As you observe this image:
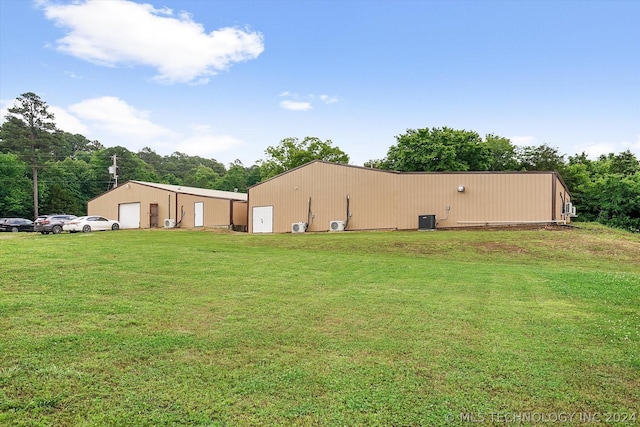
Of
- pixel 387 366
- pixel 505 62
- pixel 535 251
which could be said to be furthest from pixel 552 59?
pixel 387 366

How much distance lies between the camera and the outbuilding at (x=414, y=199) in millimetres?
19547

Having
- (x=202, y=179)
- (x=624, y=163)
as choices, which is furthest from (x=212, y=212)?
(x=624, y=163)

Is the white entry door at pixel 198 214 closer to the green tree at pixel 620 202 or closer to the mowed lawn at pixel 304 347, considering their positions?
the mowed lawn at pixel 304 347

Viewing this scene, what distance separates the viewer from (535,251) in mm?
12977

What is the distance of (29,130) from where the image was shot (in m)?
45.5

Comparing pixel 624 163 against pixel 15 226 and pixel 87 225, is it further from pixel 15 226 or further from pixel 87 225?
pixel 15 226

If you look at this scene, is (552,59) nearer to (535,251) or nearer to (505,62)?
(505,62)

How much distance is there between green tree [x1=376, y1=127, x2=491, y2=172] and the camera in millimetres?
34094

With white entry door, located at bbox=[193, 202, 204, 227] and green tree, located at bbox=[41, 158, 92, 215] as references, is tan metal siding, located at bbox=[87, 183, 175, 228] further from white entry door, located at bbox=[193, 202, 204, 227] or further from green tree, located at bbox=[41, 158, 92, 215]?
green tree, located at bbox=[41, 158, 92, 215]

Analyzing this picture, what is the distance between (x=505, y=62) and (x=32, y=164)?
51.1m

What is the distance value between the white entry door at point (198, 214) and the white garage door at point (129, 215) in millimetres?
5708

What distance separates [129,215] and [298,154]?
64.7 ft

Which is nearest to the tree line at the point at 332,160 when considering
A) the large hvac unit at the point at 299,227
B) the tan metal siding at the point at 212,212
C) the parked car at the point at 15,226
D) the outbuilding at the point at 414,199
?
the outbuilding at the point at 414,199

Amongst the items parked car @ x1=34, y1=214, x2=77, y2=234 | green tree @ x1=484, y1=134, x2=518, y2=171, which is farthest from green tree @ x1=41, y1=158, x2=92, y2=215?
green tree @ x1=484, y1=134, x2=518, y2=171
